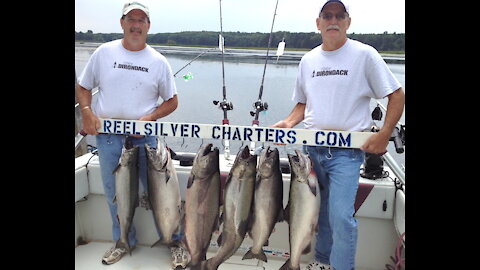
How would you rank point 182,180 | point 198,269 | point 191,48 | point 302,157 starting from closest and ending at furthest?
point 302,157, point 198,269, point 182,180, point 191,48

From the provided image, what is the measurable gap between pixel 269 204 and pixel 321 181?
40 centimetres

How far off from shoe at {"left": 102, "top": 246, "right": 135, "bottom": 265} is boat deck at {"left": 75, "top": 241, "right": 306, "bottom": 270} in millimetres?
30

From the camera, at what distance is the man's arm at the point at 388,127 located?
2.13 meters

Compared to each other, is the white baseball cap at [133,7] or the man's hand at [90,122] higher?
the white baseball cap at [133,7]

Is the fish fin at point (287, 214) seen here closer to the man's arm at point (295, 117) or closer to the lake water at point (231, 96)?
the man's arm at point (295, 117)

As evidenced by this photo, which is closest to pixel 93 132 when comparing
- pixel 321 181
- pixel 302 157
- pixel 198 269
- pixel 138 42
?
pixel 138 42

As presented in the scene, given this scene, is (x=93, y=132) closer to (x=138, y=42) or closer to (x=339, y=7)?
(x=138, y=42)

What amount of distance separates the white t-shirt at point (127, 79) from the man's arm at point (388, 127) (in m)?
1.45

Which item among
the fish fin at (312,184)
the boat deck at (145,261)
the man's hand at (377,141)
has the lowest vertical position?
the boat deck at (145,261)

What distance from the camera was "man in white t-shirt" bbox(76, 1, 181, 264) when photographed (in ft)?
8.81

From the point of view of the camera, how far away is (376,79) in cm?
221

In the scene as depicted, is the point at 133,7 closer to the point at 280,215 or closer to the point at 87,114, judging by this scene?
the point at 87,114

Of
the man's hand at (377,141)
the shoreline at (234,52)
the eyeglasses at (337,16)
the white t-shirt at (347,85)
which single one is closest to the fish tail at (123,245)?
the white t-shirt at (347,85)

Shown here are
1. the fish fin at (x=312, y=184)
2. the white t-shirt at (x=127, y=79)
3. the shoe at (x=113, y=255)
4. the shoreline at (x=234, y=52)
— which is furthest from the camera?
the shoreline at (x=234, y=52)
